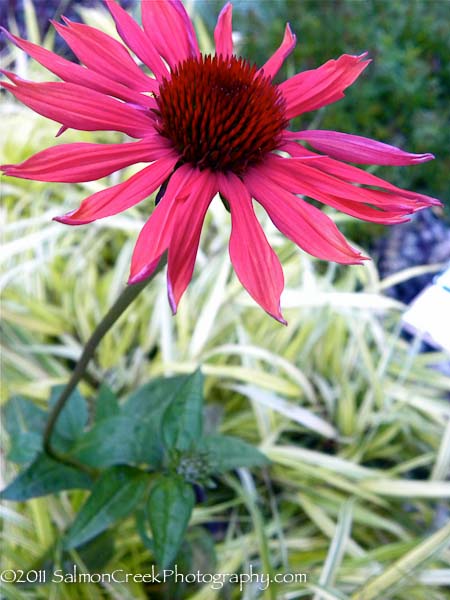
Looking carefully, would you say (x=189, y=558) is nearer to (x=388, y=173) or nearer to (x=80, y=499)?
(x=80, y=499)

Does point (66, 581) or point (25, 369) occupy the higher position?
point (25, 369)

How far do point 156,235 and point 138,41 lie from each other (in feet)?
0.72

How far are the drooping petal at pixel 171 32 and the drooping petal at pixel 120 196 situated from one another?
0.14 meters

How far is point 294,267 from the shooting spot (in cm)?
133

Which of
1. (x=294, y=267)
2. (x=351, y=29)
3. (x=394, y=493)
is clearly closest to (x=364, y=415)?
(x=394, y=493)

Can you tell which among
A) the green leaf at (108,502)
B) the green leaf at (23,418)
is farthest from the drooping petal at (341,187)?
the green leaf at (23,418)

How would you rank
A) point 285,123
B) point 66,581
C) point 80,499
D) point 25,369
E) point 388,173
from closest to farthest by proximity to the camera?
point 285,123, point 66,581, point 80,499, point 25,369, point 388,173

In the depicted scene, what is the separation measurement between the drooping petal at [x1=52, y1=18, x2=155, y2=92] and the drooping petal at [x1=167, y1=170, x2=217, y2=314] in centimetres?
13

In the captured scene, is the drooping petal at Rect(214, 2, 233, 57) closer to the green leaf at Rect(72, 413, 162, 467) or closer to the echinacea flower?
the echinacea flower

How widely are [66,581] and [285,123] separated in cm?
63

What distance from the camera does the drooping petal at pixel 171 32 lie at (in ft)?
1.91

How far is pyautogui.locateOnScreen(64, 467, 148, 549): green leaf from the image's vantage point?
0.65 meters

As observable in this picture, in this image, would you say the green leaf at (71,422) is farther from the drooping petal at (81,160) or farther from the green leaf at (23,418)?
the drooping petal at (81,160)

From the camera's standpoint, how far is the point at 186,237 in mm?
459
